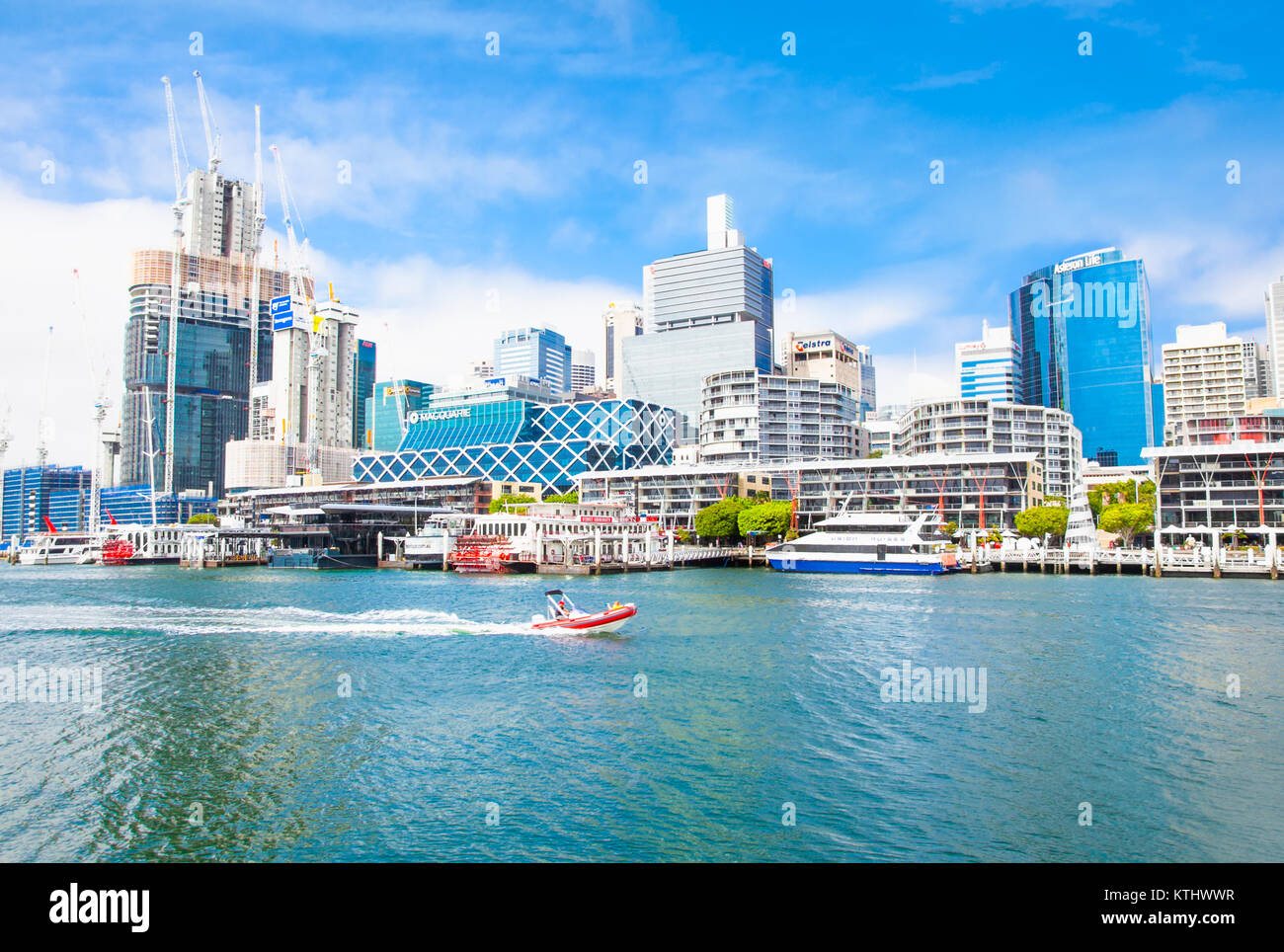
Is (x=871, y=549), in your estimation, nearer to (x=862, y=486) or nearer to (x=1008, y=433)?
(x=862, y=486)

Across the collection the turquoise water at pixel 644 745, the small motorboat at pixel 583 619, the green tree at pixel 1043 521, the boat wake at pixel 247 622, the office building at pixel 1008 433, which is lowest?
the turquoise water at pixel 644 745

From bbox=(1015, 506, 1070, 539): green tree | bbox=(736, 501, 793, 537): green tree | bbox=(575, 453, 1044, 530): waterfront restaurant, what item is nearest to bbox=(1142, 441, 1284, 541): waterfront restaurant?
bbox=(1015, 506, 1070, 539): green tree

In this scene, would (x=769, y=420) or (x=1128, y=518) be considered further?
(x=769, y=420)

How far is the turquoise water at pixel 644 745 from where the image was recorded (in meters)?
17.8

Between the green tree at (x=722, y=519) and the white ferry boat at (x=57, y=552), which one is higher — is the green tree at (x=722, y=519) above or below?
above

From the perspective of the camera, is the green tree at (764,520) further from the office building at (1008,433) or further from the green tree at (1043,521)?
the office building at (1008,433)

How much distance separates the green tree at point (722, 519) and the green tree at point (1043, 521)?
35877 millimetres

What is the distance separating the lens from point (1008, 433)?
15450 centimetres

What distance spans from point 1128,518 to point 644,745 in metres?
103

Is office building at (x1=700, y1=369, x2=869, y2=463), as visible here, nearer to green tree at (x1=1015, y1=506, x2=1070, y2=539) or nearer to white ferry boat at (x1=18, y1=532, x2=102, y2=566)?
green tree at (x1=1015, y1=506, x2=1070, y2=539)

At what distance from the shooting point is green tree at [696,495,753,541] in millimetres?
118250

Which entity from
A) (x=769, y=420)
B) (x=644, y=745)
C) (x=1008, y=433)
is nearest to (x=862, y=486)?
(x=1008, y=433)

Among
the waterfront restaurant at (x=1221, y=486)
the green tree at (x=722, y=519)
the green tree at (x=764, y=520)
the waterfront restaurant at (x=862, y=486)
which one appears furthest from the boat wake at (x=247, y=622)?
the waterfront restaurant at (x=862, y=486)
